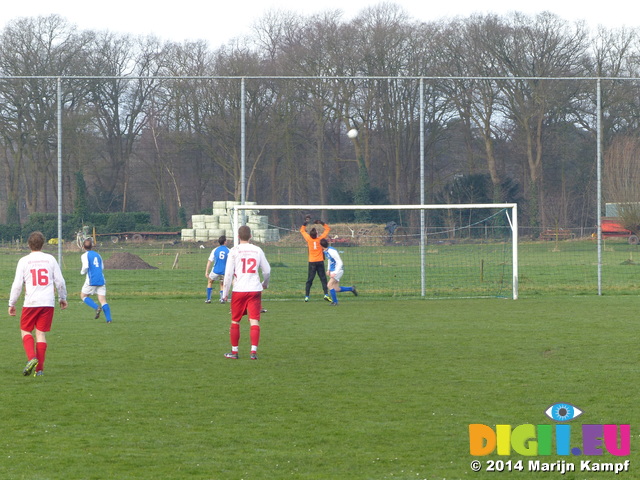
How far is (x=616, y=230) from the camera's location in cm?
4428

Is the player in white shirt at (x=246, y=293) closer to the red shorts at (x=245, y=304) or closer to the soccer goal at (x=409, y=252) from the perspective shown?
the red shorts at (x=245, y=304)

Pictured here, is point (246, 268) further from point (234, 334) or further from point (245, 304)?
point (234, 334)

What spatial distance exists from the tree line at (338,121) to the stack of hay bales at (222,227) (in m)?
9.05

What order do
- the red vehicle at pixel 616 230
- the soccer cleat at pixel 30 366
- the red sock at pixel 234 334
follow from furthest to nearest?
the red vehicle at pixel 616 230, the red sock at pixel 234 334, the soccer cleat at pixel 30 366

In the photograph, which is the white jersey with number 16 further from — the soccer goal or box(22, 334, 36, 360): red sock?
the soccer goal

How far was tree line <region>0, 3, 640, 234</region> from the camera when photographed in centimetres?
4478

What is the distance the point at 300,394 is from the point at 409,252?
16.7 metres

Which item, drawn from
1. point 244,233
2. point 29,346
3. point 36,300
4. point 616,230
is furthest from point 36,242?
point 616,230

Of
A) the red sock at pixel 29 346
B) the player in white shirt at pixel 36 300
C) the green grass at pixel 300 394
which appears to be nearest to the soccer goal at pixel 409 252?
the green grass at pixel 300 394

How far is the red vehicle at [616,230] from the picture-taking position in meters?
41.4

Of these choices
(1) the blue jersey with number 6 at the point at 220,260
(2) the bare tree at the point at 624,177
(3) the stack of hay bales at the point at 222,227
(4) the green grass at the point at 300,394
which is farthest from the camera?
(2) the bare tree at the point at 624,177

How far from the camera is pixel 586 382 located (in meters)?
9.41

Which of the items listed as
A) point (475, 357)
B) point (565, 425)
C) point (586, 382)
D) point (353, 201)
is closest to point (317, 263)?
point (475, 357)

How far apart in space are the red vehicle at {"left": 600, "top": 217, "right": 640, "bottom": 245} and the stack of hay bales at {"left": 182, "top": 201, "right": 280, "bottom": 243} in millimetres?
18360
